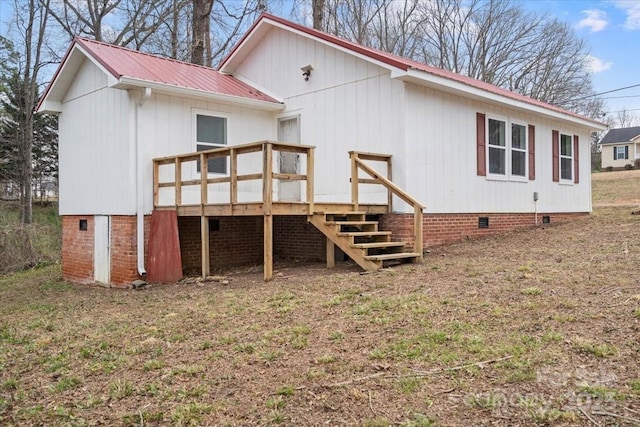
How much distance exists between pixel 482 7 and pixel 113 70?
2586 cm

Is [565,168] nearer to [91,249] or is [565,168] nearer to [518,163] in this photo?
[518,163]

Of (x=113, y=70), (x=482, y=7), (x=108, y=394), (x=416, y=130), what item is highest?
(x=482, y=7)

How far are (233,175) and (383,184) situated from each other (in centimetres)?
243

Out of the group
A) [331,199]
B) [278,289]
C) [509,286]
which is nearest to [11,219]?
[331,199]

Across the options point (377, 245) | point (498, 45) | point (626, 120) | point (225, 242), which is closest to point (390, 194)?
point (377, 245)

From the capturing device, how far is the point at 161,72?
10258 millimetres

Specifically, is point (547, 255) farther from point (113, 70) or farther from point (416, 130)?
point (113, 70)

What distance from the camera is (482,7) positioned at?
29.9m

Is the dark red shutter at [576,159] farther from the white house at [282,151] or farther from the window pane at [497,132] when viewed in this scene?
the window pane at [497,132]

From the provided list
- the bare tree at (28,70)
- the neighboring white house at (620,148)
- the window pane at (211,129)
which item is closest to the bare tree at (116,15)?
the bare tree at (28,70)

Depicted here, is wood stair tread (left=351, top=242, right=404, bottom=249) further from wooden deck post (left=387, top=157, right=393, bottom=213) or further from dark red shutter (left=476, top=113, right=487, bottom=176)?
dark red shutter (left=476, top=113, right=487, bottom=176)

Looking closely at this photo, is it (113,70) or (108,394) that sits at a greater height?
(113,70)

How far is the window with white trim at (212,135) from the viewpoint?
10.4 meters

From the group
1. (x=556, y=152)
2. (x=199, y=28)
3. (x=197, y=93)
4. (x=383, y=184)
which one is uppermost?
(x=199, y=28)
